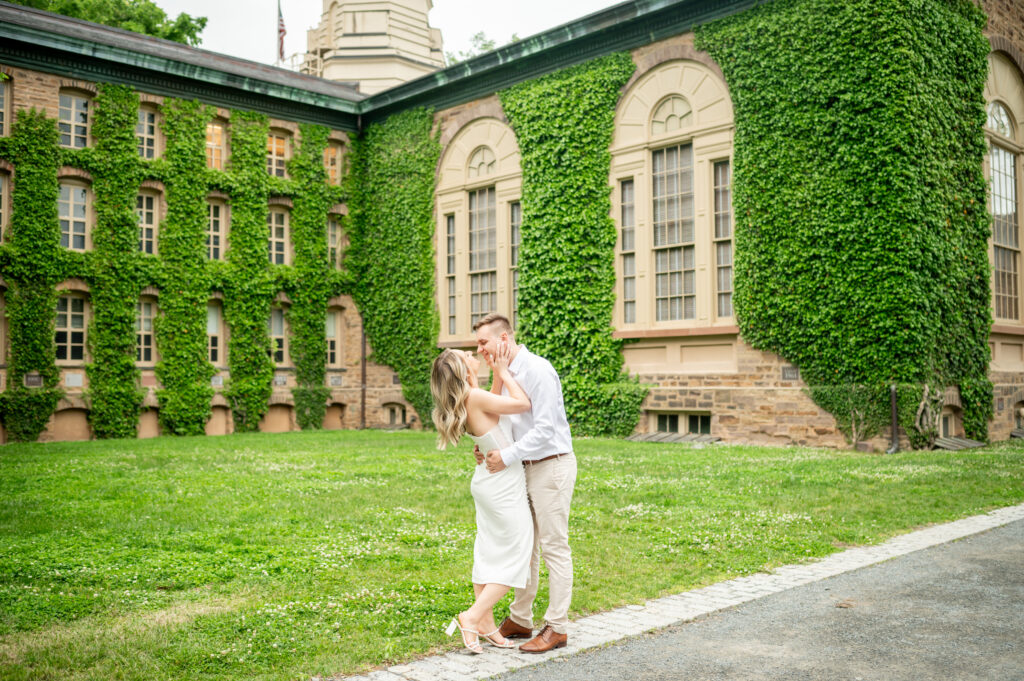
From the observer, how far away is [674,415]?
69.0 ft

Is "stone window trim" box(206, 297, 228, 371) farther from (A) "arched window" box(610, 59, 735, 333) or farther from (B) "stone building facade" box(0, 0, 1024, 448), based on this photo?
(A) "arched window" box(610, 59, 735, 333)

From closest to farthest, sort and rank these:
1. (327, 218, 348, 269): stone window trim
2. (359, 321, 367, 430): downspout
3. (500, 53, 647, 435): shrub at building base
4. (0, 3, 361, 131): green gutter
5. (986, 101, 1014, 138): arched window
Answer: (986, 101, 1014, 138): arched window → (500, 53, 647, 435): shrub at building base → (0, 3, 361, 131): green gutter → (359, 321, 367, 430): downspout → (327, 218, 348, 269): stone window trim

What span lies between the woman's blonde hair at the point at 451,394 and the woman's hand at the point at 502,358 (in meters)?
0.21

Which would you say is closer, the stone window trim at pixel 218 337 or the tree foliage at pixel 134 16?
the stone window trim at pixel 218 337

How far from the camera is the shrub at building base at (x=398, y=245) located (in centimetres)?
2722

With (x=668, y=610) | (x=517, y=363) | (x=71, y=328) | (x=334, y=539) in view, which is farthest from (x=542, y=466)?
(x=71, y=328)

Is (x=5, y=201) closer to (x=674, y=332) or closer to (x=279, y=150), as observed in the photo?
(x=279, y=150)

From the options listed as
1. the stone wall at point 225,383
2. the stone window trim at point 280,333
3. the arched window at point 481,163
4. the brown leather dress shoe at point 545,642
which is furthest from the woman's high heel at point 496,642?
the stone window trim at point 280,333

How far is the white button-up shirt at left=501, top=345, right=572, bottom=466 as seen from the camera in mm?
5387

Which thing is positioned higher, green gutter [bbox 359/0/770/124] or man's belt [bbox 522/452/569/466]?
green gutter [bbox 359/0/770/124]

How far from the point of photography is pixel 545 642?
17.1 feet

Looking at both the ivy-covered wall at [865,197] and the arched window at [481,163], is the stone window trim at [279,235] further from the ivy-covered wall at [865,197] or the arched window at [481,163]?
the ivy-covered wall at [865,197]

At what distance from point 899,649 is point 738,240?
15.1 m

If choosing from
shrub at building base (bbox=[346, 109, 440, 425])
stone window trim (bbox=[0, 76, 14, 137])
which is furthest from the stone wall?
shrub at building base (bbox=[346, 109, 440, 425])
